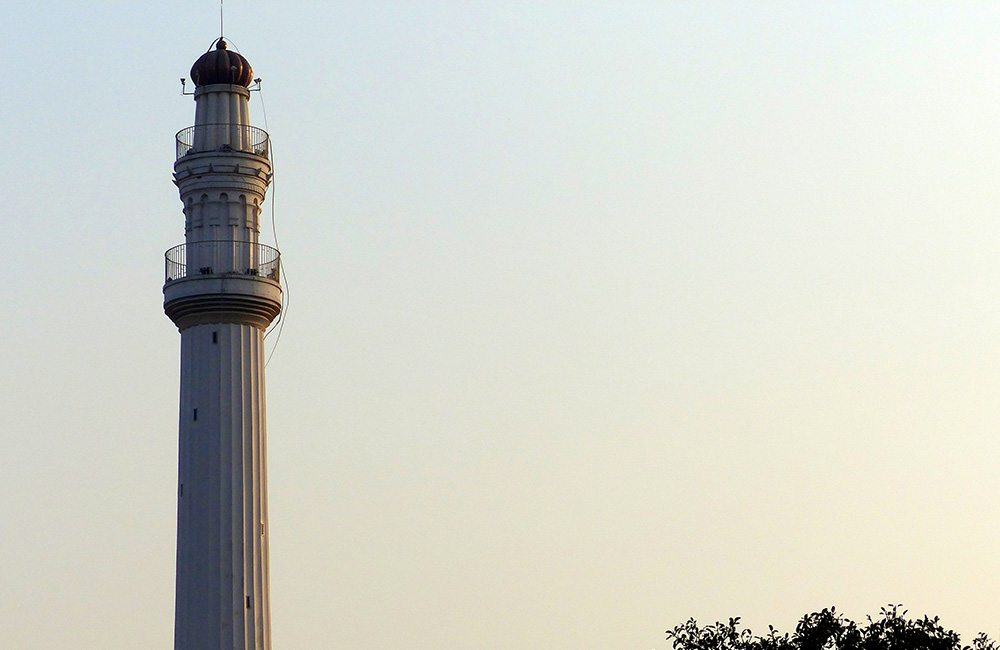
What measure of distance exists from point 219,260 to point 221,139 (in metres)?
5.97

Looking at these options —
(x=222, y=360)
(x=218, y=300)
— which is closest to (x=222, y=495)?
(x=222, y=360)

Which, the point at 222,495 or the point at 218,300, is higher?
the point at 218,300

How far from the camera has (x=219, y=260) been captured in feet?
297

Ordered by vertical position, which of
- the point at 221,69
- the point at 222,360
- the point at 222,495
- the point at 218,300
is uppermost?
the point at 221,69

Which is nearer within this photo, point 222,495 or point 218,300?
point 222,495

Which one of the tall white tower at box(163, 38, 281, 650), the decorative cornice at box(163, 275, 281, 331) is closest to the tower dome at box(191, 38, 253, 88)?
the tall white tower at box(163, 38, 281, 650)

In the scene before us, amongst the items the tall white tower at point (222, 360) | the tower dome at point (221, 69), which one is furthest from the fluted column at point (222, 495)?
the tower dome at point (221, 69)

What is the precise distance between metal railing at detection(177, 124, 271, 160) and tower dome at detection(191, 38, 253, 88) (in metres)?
2.23

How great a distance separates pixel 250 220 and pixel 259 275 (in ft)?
9.49

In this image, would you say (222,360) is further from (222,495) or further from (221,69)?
(221,69)

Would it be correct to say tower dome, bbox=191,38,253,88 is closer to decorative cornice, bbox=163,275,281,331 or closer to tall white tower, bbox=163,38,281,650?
tall white tower, bbox=163,38,281,650

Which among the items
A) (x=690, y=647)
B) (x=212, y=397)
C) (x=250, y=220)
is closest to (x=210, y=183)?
(x=250, y=220)

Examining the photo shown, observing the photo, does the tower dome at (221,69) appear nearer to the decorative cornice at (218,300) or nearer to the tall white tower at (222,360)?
the tall white tower at (222,360)

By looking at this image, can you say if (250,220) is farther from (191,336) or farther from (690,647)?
(690,647)
